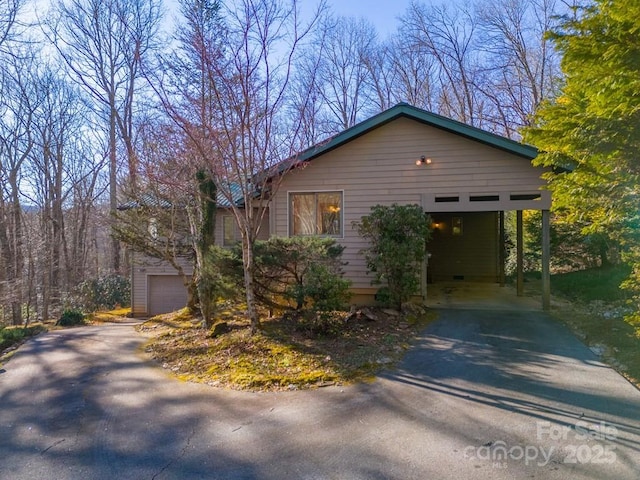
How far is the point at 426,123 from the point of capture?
932 centimetres

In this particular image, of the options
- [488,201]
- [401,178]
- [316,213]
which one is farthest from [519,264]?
[316,213]

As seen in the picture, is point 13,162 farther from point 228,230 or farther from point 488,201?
point 488,201

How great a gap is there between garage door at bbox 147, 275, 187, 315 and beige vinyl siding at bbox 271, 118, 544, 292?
19.8 feet

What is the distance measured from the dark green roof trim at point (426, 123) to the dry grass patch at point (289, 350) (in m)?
3.65

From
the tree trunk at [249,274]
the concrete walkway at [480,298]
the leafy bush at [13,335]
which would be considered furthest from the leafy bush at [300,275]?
the leafy bush at [13,335]

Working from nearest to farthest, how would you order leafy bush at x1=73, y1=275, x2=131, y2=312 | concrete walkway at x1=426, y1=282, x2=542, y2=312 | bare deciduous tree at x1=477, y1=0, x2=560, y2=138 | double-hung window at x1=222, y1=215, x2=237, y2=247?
concrete walkway at x1=426, y1=282, x2=542, y2=312
double-hung window at x1=222, y1=215, x2=237, y2=247
leafy bush at x1=73, y1=275, x2=131, y2=312
bare deciduous tree at x1=477, y1=0, x2=560, y2=138

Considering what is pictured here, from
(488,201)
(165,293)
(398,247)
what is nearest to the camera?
(398,247)

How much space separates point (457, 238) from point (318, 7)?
10.6 metres

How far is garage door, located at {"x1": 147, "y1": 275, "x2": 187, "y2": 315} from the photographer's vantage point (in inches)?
561

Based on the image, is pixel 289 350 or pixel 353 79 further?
pixel 353 79

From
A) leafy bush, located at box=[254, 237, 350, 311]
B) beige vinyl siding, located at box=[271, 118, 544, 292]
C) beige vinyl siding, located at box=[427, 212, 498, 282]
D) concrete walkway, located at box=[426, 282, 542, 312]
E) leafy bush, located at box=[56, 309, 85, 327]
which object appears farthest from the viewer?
beige vinyl siding, located at box=[427, 212, 498, 282]

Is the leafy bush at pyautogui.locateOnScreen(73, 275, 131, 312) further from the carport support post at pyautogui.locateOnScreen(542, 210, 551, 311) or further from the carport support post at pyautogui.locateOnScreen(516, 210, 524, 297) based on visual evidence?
the carport support post at pyautogui.locateOnScreen(542, 210, 551, 311)

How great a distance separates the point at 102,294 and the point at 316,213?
1144 centimetres

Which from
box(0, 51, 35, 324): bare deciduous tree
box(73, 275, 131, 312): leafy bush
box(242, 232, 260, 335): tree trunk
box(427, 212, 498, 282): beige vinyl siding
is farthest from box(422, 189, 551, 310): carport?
box(0, 51, 35, 324): bare deciduous tree
